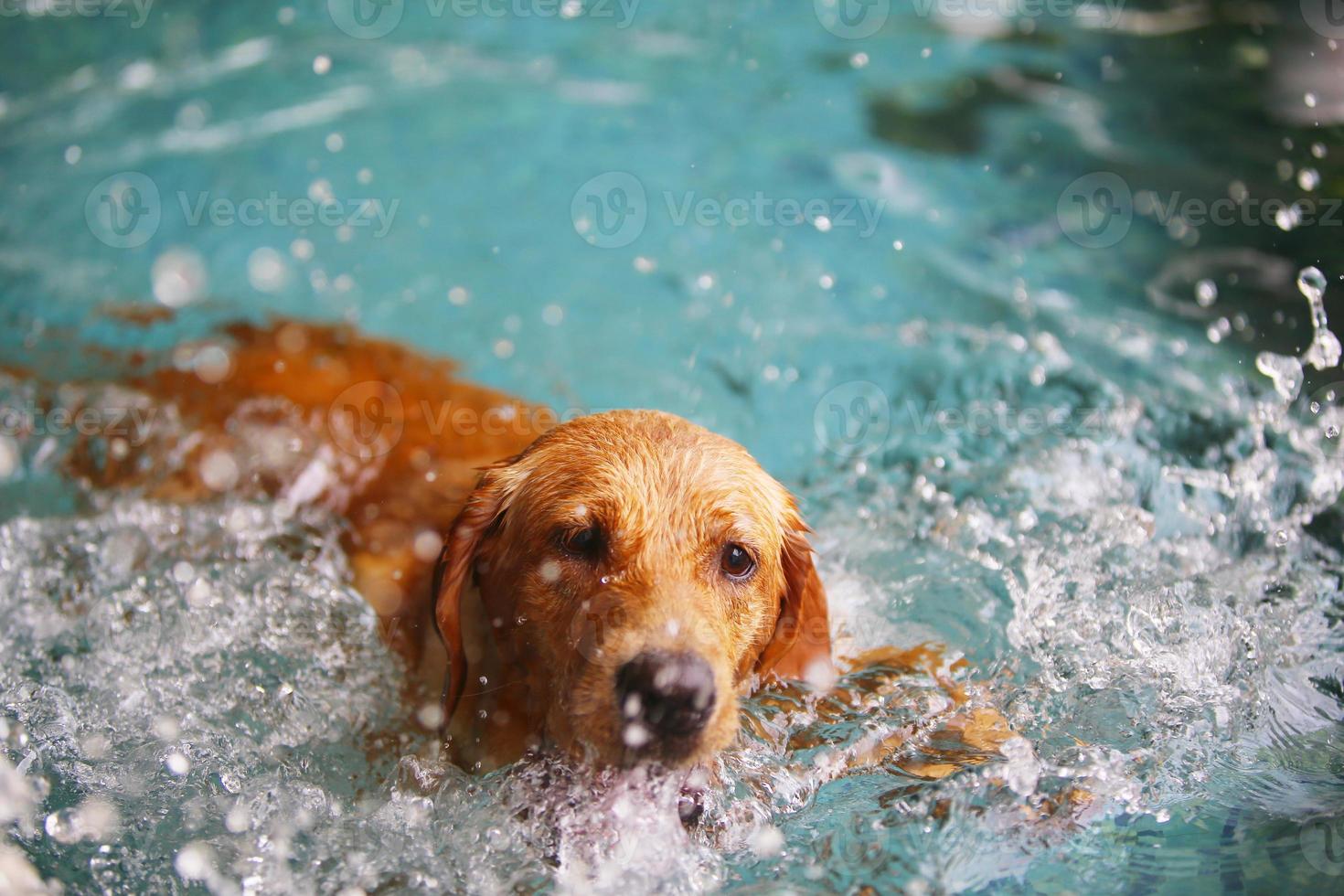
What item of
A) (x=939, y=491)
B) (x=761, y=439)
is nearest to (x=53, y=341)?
(x=761, y=439)

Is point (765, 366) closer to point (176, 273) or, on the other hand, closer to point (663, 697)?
point (663, 697)

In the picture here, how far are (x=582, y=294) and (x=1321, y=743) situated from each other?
13.4ft

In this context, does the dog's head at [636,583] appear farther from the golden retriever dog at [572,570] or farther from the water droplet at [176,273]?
the water droplet at [176,273]

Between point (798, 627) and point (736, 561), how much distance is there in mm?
420

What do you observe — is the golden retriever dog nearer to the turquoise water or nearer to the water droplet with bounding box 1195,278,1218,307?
the turquoise water

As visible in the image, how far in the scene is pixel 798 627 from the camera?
3.19 m

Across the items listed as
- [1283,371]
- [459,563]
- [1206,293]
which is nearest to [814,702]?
[459,563]

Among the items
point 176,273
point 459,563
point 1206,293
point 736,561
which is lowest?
point 176,273

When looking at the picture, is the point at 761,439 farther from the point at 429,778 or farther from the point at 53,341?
the point at 53,341

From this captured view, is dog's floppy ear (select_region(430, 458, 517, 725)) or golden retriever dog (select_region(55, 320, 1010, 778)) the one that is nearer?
golden retriever dog (select_region(55, 320, 1010, 778))

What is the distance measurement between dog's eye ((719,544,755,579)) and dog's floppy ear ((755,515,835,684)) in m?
0.24

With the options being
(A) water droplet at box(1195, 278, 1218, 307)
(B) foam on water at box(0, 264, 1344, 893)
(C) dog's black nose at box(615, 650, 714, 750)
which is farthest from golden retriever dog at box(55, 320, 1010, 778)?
(A) water droplet at box(1195, 278, 1218, 307)

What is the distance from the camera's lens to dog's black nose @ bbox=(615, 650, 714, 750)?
2369 millimetres

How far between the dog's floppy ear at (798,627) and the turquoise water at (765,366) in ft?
0.81
